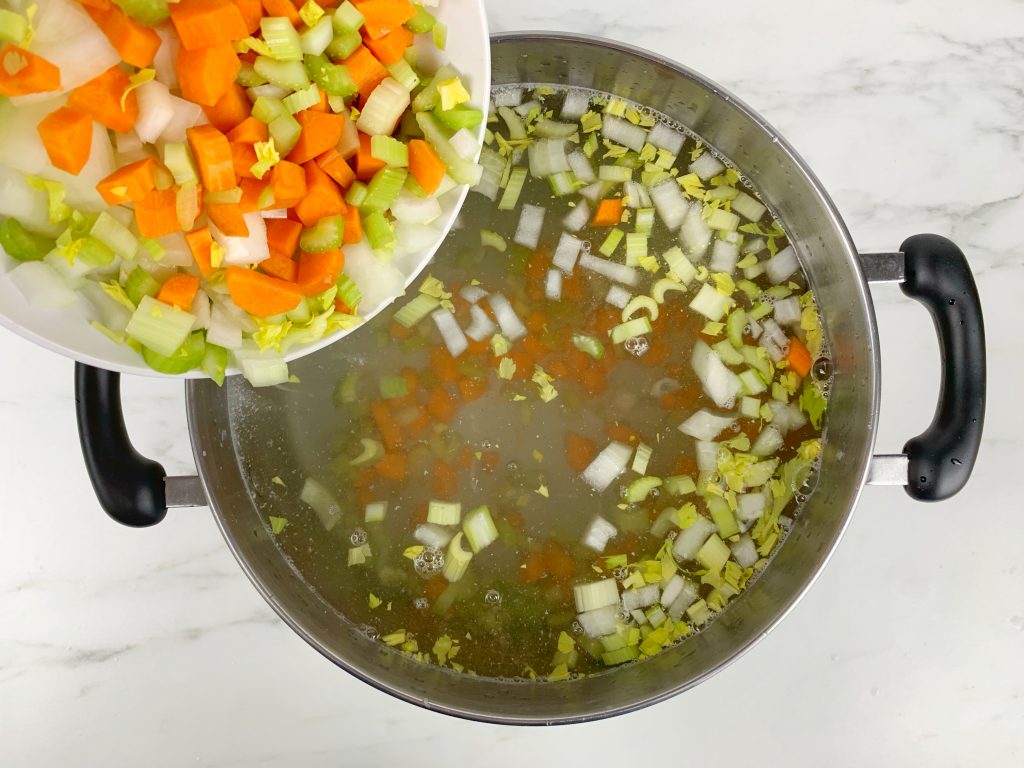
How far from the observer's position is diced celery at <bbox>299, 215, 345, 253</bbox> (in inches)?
36.7

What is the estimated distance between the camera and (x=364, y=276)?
1.00 meters

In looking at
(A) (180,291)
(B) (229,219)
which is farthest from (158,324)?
(B) (229,219)

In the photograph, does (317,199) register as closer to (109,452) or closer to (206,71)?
(206,71)

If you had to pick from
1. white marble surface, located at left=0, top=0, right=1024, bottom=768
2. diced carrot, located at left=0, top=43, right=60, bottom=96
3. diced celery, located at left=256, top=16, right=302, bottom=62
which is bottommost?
white marble surface, located at left=0, top=0, right=1024, bottom=768

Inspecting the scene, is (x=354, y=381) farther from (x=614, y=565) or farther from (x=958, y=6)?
Result: (x=958, y=6)

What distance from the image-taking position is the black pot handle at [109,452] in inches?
41.9

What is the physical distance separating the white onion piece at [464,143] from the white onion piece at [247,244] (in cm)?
27

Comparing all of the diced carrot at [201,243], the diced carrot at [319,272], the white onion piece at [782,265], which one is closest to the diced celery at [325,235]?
the diced carrot at [319,272]

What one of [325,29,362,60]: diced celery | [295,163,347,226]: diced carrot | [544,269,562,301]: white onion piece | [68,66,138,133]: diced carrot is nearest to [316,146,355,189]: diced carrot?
[295,163,347,226]: diced carrot

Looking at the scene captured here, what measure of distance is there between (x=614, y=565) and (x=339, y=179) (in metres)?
0.75

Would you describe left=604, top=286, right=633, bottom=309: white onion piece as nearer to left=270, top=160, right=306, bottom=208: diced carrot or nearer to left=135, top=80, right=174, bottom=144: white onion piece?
left=270, top=160, right=306, bottom=208: diced carrot

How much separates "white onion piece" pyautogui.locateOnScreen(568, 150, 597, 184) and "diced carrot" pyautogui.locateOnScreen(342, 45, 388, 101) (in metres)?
0.44

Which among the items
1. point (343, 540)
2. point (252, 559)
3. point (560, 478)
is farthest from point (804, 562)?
point (252, 559)

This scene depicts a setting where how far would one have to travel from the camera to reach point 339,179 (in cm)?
96
